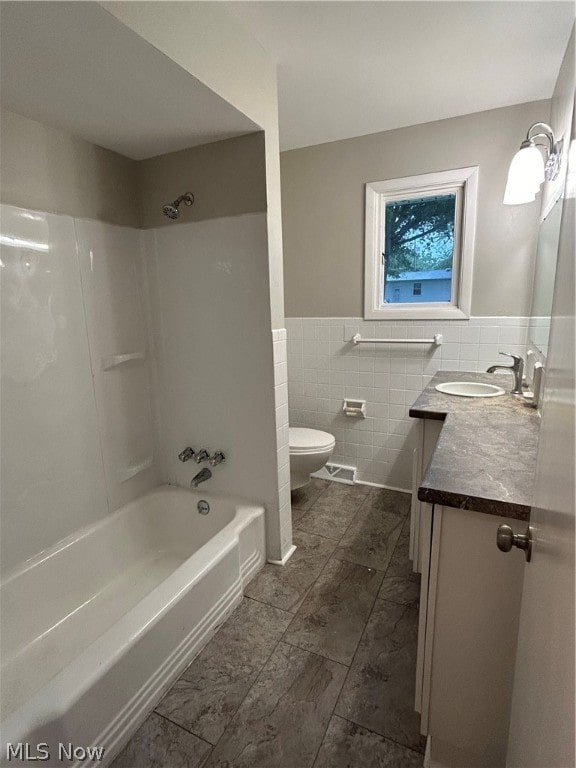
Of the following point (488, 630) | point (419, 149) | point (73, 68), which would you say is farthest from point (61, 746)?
point (419, 149)

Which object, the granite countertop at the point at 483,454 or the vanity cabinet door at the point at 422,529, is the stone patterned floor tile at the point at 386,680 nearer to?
the vanity cabinet door at the point at 422,529

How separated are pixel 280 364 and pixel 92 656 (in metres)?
1.23

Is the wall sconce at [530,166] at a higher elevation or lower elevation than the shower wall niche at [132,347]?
higher

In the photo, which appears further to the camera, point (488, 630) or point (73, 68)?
point (73, 68)

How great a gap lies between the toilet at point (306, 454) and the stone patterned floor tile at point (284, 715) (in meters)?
1.00

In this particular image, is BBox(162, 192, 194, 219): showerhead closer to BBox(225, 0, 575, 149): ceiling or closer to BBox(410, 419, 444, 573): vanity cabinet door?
BBox(225, 0, 575, 149): ceiling

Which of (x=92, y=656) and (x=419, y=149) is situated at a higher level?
(x=419, y=149)

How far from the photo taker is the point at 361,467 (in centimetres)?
268

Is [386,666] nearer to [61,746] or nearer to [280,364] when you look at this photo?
[61,746]

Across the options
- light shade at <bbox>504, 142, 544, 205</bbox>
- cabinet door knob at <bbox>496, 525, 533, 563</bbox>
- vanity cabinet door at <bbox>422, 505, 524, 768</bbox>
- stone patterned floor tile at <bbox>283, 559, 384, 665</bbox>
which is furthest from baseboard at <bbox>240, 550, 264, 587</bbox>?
light shade at <bbox>504, 142, 544, 205</bbox>

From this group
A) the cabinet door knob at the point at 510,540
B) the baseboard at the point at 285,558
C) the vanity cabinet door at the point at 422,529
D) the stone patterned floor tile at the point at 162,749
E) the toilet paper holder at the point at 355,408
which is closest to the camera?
the cabinet door knob at the point at 510,540

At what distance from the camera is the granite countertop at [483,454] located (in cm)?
84

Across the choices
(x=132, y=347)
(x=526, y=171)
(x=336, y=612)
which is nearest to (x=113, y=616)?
(x=336, y=612)

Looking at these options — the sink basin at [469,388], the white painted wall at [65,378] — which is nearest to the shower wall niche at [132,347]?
the white painted wall at [65,378]
